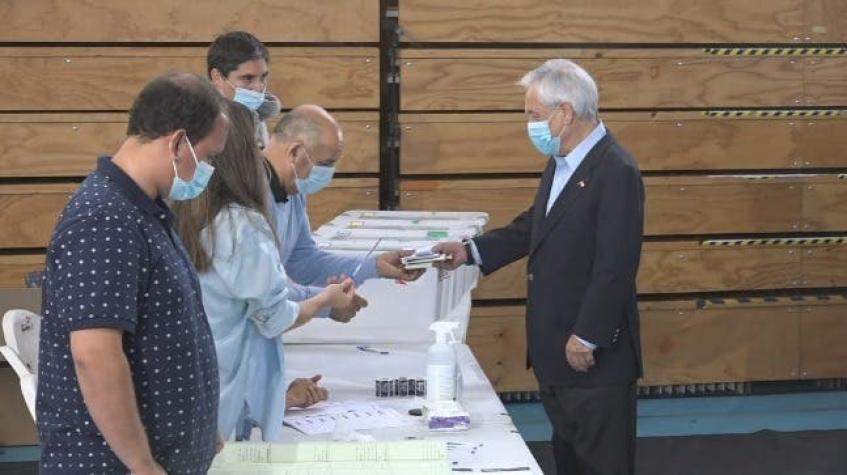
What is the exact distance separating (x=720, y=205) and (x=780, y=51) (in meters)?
0.86

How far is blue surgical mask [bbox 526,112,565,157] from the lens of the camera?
139 inches

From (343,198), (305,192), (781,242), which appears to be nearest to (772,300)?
(781,242)

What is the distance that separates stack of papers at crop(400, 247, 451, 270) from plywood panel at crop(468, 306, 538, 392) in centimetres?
235

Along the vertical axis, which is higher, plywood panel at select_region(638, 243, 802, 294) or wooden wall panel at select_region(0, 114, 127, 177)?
wooden wall panel at select_region(0, 114, 127, 177)

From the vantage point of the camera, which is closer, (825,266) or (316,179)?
(316,179)

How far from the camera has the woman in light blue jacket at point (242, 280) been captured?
251cm

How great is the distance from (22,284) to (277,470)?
3.79 metres

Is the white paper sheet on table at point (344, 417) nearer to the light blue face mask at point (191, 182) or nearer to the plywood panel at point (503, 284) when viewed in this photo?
the light blue face mask at point (191, 182)

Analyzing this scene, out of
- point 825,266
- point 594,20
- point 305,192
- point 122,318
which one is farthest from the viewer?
point 825,266

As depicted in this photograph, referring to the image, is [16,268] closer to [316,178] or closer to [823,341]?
[316,178]

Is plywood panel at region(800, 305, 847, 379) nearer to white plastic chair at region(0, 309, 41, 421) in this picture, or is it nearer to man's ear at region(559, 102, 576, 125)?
man's ear at region(559, 102, 576, 125)

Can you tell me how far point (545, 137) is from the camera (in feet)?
11.6

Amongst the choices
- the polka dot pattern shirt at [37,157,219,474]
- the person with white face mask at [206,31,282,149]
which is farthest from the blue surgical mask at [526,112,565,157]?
the polka dot pattern shirt at [37,157,219,474]

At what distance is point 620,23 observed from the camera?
6141mm
